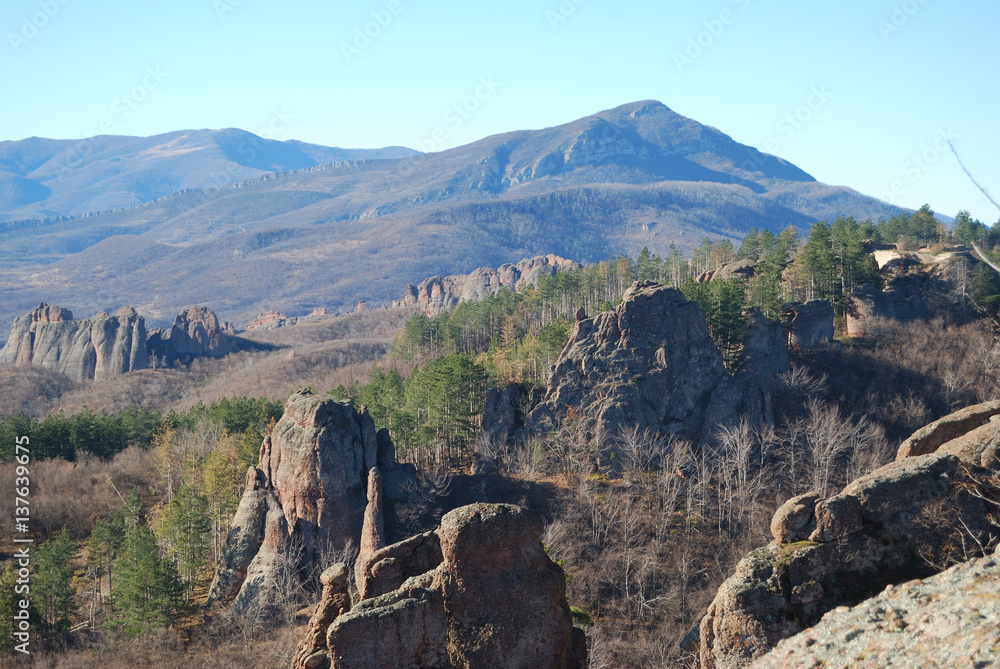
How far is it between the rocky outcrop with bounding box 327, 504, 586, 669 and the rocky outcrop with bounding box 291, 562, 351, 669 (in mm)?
1349

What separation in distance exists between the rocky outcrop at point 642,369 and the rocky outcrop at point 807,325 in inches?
490

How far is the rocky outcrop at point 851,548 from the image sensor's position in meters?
17.5

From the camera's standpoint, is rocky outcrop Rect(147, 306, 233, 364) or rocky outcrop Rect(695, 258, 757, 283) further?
rocky outcrop Rect(147, 306, 233, 364)

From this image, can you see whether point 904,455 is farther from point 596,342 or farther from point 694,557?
point 596,342

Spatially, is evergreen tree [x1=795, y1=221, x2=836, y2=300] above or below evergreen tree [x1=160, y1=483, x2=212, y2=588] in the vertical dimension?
above

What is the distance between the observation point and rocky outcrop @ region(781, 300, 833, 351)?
72.8m

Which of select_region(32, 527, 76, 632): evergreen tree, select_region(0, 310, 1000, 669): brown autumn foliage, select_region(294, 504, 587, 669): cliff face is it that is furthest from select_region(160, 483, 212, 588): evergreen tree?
select_region(294, 504, 587, 669): cliff face

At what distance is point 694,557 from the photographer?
4791cm

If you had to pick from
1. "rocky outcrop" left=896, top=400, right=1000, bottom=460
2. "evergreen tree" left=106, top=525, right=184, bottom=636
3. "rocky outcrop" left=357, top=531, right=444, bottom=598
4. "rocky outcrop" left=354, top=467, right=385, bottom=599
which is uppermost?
"rocky outcrop" left=896, top=400, right=1000, bottom=460

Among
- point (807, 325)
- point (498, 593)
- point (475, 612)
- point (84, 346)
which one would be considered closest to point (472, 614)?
point (475, 612)

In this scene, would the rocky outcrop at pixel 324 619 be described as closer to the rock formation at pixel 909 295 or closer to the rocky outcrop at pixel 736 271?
the rock formation at pixel 909 295

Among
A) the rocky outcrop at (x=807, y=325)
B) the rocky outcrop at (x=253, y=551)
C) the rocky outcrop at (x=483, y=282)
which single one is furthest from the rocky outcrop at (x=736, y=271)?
the rocky outcrop at (x=483, y=282)

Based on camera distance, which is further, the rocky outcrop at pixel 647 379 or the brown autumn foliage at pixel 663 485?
the rocky outcrop at pixel 647 379

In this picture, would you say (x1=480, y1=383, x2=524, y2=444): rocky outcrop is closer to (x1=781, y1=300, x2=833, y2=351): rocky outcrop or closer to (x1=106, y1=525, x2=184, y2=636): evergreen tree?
(x1=106, y1=525, x2=184, y2=636): evergreen tree
